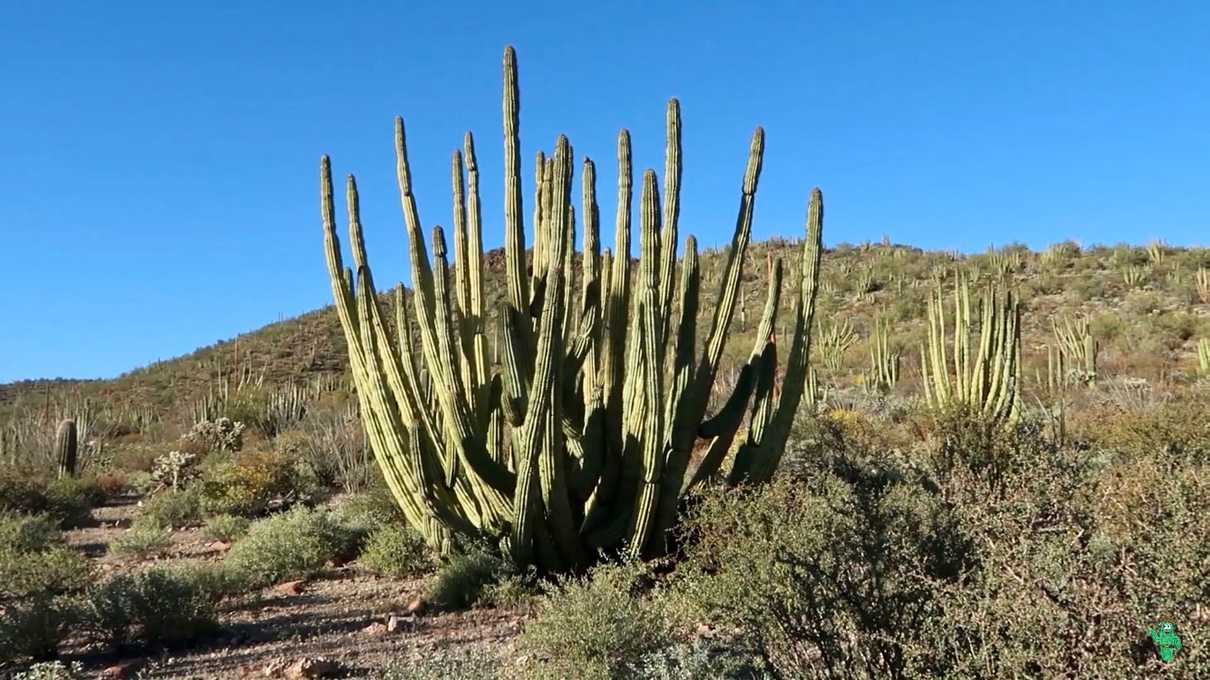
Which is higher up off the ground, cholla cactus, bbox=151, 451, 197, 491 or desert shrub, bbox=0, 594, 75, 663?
cholla cactus, bbox=151, 451, 197, 491

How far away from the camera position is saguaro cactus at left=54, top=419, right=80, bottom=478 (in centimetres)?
1603

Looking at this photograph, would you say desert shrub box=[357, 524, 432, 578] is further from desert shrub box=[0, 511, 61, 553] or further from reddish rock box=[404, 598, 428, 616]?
desert shrub box=[0, 511, 61, 553]

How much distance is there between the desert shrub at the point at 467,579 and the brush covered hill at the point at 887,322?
16.6m

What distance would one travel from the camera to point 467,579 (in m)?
7.06

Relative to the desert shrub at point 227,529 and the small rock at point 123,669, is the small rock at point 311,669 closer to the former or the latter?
the small rock at point 123,669

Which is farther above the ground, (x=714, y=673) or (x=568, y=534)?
(x=568, y=534)

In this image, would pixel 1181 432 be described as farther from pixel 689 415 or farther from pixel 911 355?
pixel 911 355

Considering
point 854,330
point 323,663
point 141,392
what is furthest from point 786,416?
point 141,392

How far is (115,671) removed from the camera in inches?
229

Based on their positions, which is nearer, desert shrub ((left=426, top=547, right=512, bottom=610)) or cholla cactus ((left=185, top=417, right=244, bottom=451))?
desert shrub ((left=426, top=547, right=512, bottom=610))

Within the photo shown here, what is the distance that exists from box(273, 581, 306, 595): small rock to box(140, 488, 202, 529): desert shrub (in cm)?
439

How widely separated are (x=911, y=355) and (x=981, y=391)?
13.5 m

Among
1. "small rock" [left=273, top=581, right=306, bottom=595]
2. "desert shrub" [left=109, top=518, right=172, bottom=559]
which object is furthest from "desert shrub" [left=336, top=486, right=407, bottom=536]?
"desert shrub" [left=109, top=518, right=172, bottom=559]

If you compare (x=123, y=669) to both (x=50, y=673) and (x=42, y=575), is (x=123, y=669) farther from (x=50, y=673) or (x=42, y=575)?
(x=42, y=575)
